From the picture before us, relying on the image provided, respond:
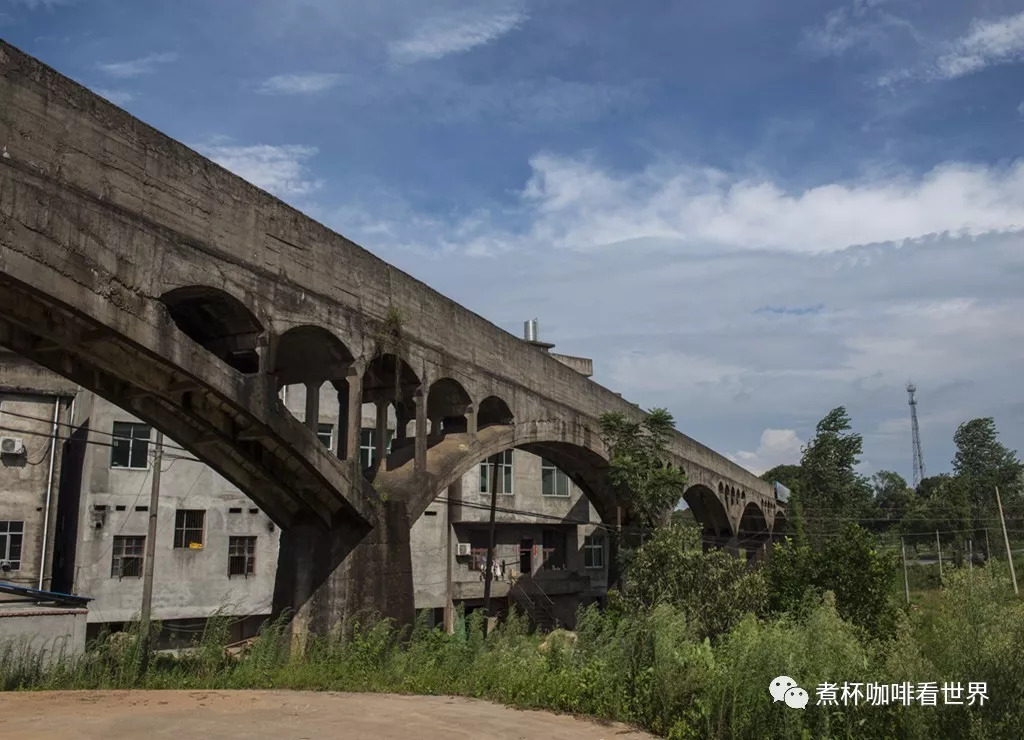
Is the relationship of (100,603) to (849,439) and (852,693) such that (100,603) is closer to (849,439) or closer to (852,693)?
(852,693)

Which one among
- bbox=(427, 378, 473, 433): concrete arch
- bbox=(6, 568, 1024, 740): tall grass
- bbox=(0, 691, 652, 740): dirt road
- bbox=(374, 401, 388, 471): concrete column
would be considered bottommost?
bbox=(0, 691, 652, 740): dirt road

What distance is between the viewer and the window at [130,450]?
22594 mm

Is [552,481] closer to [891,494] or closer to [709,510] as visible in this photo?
[709,510]

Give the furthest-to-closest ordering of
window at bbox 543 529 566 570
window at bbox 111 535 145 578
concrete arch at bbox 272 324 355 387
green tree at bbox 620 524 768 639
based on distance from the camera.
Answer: window at bbox 543 529 566 570 < window at bbox 111 535 145 578 < green tree at bbox 620 524 768 639 < concrete arch at bbox 272 324 355 387

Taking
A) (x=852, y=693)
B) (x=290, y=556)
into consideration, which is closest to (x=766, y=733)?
(x=852, y=693)

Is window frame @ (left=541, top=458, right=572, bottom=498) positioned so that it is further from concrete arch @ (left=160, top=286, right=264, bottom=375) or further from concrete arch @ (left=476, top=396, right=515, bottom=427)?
concrete arch @ (left=160, top=286, right=264, bottom=375)

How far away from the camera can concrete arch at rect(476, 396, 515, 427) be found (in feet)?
60.2

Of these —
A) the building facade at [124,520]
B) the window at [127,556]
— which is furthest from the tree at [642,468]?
the window at [127,556]

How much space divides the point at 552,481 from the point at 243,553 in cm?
1187

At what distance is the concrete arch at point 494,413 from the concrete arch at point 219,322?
6.83 metres

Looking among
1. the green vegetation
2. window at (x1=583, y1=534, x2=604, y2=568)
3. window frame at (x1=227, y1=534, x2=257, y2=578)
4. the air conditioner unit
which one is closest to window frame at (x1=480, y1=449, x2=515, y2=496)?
window at (x1=583, y1=534, x2=604, y2=568)

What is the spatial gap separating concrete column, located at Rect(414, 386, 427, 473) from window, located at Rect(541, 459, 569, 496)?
16185 mm

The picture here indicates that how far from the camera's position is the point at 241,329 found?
11898mm

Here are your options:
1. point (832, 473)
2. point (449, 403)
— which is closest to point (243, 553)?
point (449, 403)
